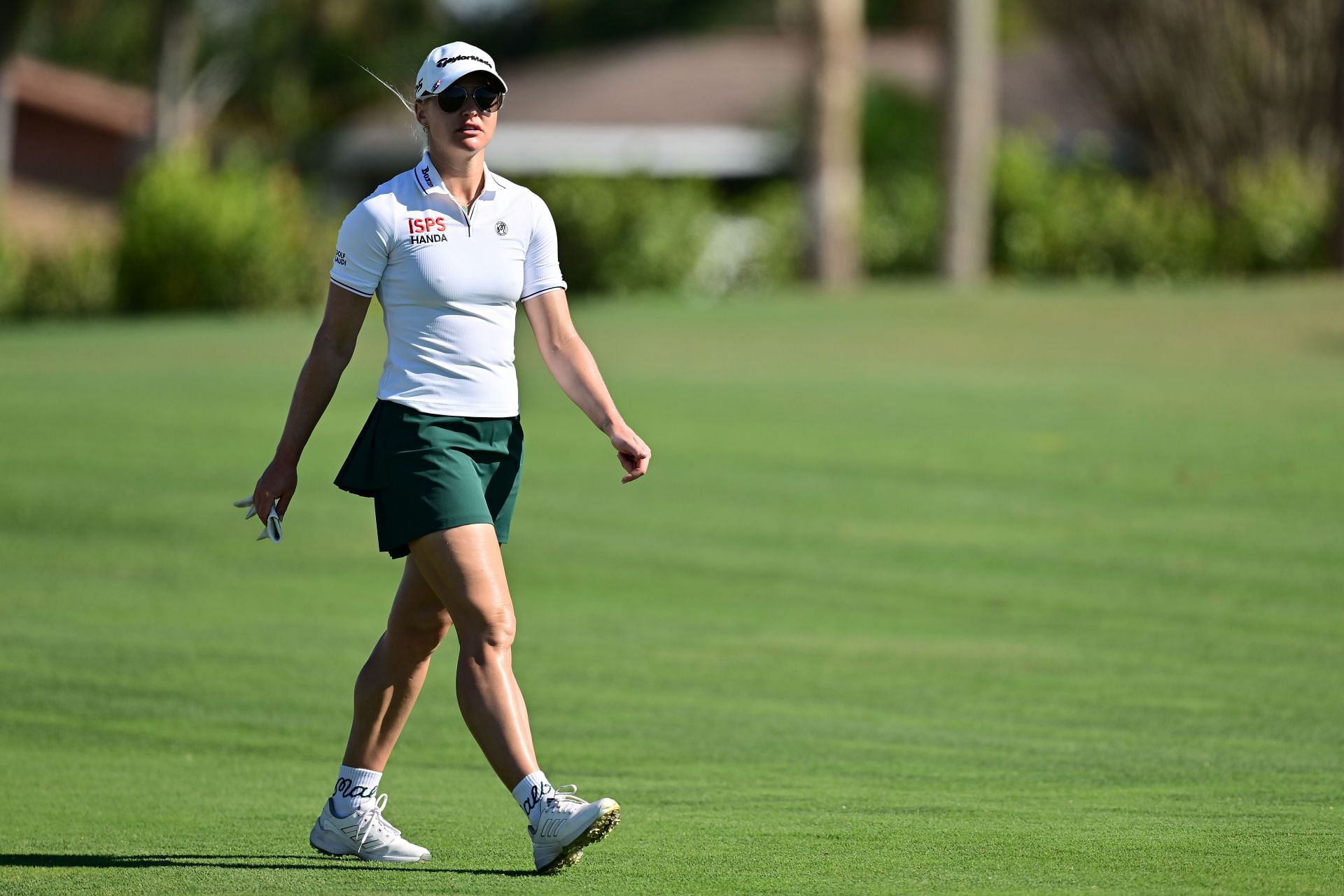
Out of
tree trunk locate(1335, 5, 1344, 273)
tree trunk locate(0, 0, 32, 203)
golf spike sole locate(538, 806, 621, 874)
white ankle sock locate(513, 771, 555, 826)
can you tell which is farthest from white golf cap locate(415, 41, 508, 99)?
tree trunk locate(0, 0, 32, 203)

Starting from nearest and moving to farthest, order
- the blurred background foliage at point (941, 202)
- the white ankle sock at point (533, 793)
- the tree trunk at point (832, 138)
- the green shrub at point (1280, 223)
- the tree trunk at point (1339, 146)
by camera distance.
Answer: the white ankle sock at point (533, 793)
the tree trunk at point (1339, 146)
the blurred background foliage at point (941, 202)
the green shrub at point (1280, 223)
the tree trunk at point (832, 138)

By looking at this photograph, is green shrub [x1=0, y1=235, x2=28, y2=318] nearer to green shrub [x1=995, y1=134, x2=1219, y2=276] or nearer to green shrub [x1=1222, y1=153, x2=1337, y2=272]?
green shrub [x1=995, y1=134, x2=1219, y2=276]

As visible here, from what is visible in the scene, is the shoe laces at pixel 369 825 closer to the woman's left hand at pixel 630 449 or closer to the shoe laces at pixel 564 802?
the shoe laces at pixel 564 802

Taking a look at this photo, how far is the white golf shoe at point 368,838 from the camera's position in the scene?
575cm

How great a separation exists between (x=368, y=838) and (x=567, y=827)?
0.72 meters

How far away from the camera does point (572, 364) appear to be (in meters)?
5.75

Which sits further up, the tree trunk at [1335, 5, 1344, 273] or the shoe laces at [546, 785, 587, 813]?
the tree trunk at [1335, 5, 1344, 273]

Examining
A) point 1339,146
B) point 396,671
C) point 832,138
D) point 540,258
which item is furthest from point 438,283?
point 1339,146

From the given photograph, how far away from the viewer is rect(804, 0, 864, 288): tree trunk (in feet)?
103

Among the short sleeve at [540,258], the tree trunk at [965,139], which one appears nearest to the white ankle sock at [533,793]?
the short sleeve at [540,258]

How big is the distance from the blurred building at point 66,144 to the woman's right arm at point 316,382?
4872cm

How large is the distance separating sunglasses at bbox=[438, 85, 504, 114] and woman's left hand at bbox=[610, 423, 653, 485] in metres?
0.94

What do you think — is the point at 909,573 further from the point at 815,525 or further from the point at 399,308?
the point at 399,308

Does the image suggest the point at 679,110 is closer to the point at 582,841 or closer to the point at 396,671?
the point at 396,671
